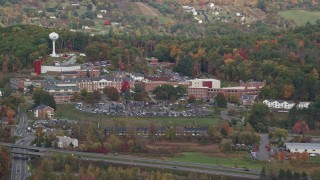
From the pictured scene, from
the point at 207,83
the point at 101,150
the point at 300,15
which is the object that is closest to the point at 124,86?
the point at 207,83

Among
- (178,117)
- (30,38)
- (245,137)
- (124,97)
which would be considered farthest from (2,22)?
(245,137)

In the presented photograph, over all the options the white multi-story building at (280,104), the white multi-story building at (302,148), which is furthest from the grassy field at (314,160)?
the white multi-story building at (280,104)

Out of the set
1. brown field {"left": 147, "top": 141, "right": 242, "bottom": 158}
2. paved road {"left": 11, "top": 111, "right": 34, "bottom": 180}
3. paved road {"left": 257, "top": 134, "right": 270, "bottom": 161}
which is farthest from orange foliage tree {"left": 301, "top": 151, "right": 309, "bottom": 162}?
paved road {"left": 11, "top": 111, "right": 34, "bottom": 180}

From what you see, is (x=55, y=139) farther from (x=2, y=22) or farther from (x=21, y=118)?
(x=2, y=22)

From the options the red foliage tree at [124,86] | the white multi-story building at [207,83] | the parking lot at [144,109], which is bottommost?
the parking lot at [144,109]

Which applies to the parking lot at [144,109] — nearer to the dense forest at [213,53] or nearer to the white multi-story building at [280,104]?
the white multi-story building at [280,104]

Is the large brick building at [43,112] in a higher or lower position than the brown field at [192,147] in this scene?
higher

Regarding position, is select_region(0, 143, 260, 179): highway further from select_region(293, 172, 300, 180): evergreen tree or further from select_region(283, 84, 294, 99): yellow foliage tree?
select_region(283, 84, 294, 99): yellow foliage tree

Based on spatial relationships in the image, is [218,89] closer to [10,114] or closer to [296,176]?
[10,114]

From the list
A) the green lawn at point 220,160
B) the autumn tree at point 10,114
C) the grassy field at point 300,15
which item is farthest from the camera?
the grassy field at point 300,15
